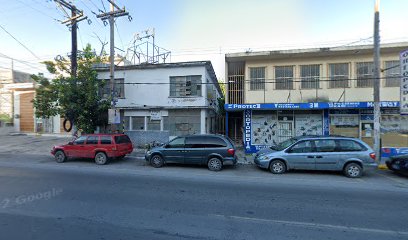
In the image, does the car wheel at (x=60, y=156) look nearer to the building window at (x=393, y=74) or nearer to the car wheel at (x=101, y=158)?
the car wheel at (x=101, y=158)

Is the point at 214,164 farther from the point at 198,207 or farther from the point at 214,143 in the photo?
the point at 198,207

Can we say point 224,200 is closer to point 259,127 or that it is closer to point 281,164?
point 281,164

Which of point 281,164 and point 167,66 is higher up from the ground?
point 167,66

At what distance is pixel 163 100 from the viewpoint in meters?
15.8

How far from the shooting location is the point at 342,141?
9008 mm

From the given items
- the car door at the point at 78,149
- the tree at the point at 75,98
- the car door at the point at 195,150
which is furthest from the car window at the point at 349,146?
the tree at the point at 75,98

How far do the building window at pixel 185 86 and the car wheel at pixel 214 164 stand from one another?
674 centimetres

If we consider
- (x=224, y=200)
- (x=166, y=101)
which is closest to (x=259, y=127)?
(x=166, y=101)


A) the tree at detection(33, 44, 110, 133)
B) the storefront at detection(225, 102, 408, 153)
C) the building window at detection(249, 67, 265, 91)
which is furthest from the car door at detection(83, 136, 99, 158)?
the building window at detection(249, 67, 265, 91)

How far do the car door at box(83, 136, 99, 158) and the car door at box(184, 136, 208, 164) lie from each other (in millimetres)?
4935

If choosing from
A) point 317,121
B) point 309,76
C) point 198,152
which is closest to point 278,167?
point 198,152

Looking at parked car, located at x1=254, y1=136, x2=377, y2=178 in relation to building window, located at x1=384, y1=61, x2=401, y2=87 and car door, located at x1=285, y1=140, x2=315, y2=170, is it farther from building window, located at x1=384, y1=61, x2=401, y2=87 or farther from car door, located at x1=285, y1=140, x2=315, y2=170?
building window, located at x1=384, y1=61, x2=401, y2=87

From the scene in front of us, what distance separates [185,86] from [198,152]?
6962mm

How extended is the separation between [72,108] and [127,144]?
4.28m
